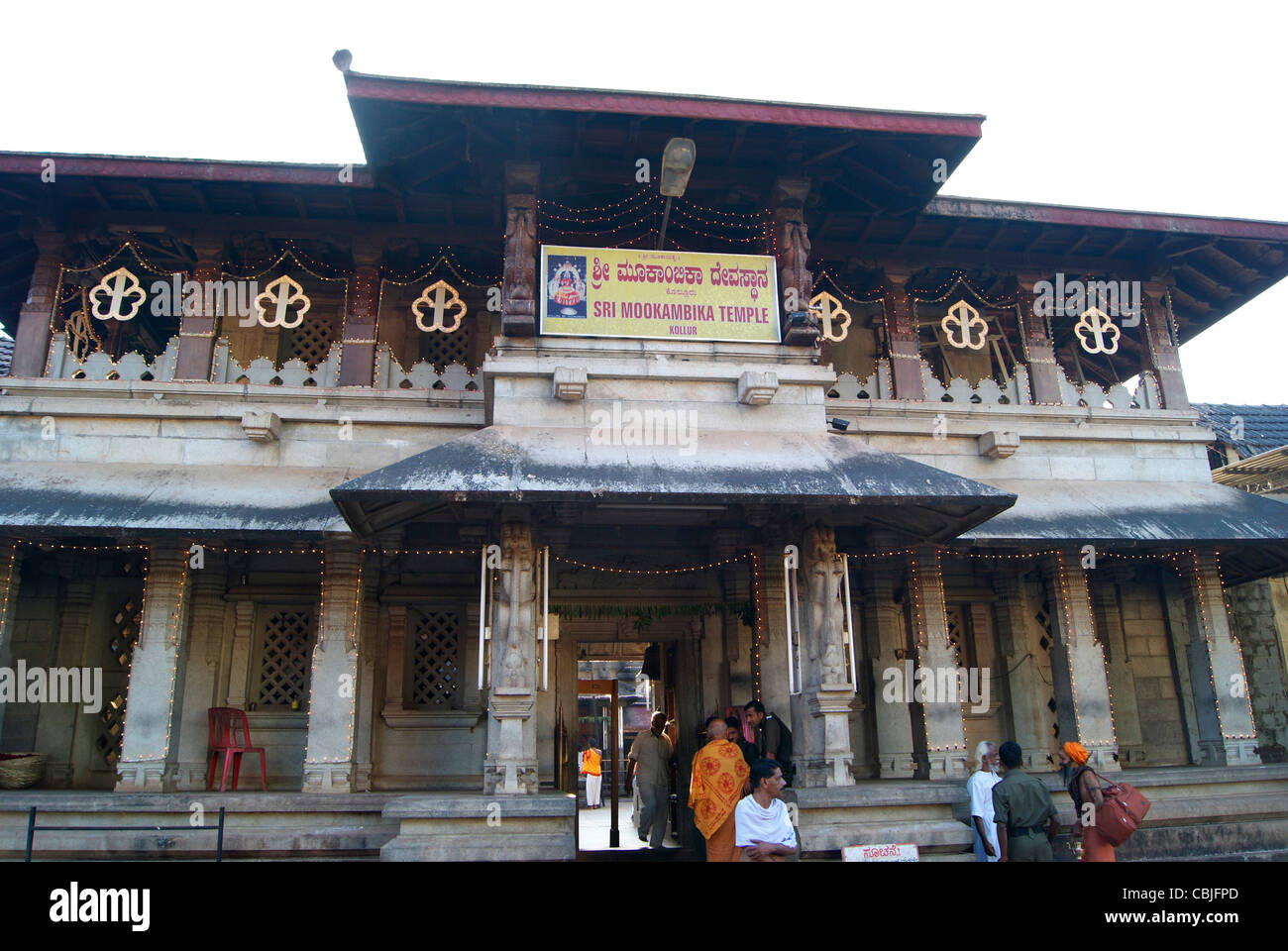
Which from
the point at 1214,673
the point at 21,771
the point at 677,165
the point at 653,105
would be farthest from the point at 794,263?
the point at 21,771

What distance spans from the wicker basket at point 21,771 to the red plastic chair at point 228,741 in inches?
85.6

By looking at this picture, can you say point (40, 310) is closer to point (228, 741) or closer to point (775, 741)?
point (228, 741)

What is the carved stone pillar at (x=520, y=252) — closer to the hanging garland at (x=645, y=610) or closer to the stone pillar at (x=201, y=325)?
the hanging garland at (x=645, y=610)

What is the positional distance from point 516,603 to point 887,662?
600 centimetres

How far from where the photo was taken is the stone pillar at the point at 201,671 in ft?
37.3

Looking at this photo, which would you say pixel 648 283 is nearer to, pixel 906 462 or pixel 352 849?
pixel 906 462

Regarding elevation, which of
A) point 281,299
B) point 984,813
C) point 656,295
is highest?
point 281,299

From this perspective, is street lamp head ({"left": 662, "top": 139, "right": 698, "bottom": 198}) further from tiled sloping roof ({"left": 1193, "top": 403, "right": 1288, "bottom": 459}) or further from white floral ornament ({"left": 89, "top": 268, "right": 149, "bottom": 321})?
tiled sloping roof ({"left": 1193, "top": 403, "right": 1288, "bottom": 459})

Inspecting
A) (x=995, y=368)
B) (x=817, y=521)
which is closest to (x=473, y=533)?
(x=817, y=521)

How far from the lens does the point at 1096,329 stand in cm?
1298

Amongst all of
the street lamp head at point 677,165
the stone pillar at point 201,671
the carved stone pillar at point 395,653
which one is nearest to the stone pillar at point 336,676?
the carved stone pillar at point 395,653

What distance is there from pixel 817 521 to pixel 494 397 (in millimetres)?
3869

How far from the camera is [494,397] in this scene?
10164 mm

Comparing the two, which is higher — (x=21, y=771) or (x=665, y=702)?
(x=665, y=702)
